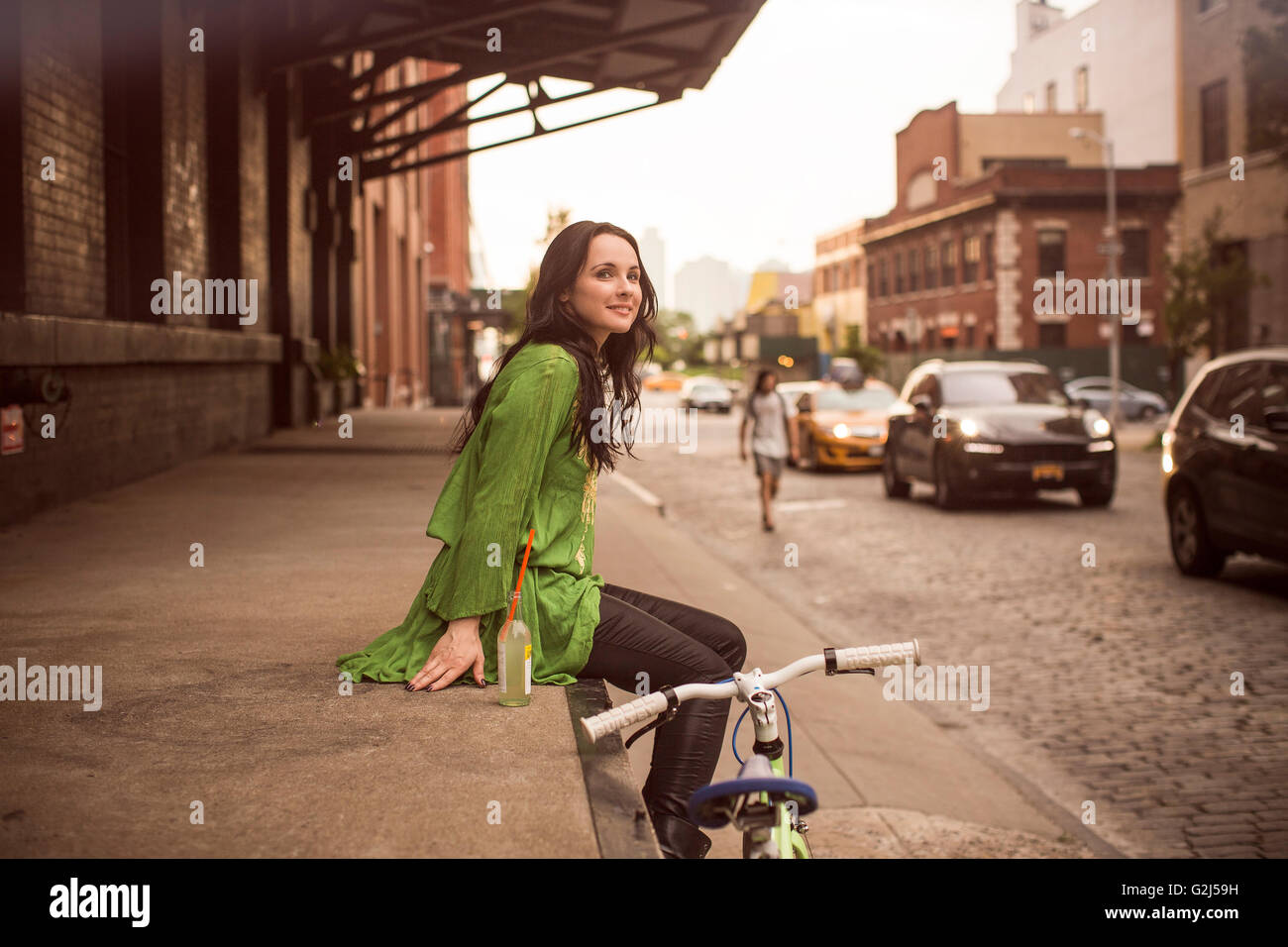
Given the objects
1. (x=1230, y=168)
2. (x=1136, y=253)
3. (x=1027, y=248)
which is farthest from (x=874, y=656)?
(x=1136, y=253)

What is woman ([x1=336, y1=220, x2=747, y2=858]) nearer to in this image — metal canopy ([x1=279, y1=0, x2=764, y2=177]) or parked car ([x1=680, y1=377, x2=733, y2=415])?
metal canopy ([x1=279, y1=0, x2=764, y2=177])

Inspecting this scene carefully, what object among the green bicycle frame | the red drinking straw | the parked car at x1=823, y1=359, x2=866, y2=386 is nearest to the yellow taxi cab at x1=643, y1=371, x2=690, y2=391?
the parked car at x1=823, y1=359, x2=866, y2=386

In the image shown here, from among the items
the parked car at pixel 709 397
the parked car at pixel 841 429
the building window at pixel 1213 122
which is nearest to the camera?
the parked car at pixel 841 429

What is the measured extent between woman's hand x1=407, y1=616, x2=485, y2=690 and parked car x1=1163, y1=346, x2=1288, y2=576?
7.55m

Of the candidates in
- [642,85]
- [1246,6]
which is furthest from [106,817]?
[1246,6]

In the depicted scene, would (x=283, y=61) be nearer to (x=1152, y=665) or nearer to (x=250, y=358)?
(x=250, y=358)

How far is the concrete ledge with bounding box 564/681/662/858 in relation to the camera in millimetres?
2803

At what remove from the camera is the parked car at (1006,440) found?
16.1 metres

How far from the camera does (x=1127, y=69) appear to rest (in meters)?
60.4

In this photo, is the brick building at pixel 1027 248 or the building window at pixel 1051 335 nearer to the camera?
the brick building at pixel 1027 248

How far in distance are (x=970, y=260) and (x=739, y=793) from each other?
5704 cm

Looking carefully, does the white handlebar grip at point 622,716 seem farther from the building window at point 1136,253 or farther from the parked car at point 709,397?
the parked car at point 709,397

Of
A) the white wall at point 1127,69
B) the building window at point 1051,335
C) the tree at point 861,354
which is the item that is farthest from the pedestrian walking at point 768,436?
the tree at point 861,354

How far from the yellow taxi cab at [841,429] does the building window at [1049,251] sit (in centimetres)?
3241
